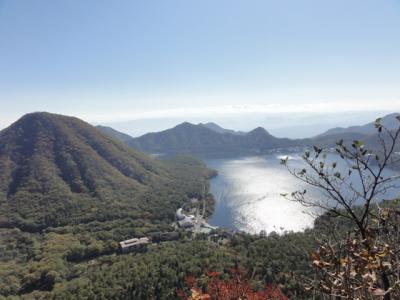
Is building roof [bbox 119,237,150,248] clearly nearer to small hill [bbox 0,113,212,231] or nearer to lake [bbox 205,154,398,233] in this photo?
small hill [bbox 0,113,212,231]

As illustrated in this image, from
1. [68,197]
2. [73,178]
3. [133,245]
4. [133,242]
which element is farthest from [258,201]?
[73,178]

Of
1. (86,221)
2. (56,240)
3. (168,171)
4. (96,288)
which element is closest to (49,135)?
(168,171)

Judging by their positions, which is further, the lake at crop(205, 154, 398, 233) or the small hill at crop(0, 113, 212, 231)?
the small hill at crop(0, 113, 212, 231)

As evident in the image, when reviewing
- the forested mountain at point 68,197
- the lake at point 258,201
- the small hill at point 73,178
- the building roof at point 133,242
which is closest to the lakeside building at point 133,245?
the building roof at point 133,242

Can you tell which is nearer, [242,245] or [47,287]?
[47,287]

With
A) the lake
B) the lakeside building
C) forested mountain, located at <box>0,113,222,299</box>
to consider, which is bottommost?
the lake

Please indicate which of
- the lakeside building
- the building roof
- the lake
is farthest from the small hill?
the lakeside building

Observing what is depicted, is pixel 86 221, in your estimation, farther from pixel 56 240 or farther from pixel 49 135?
pixel 49 135
